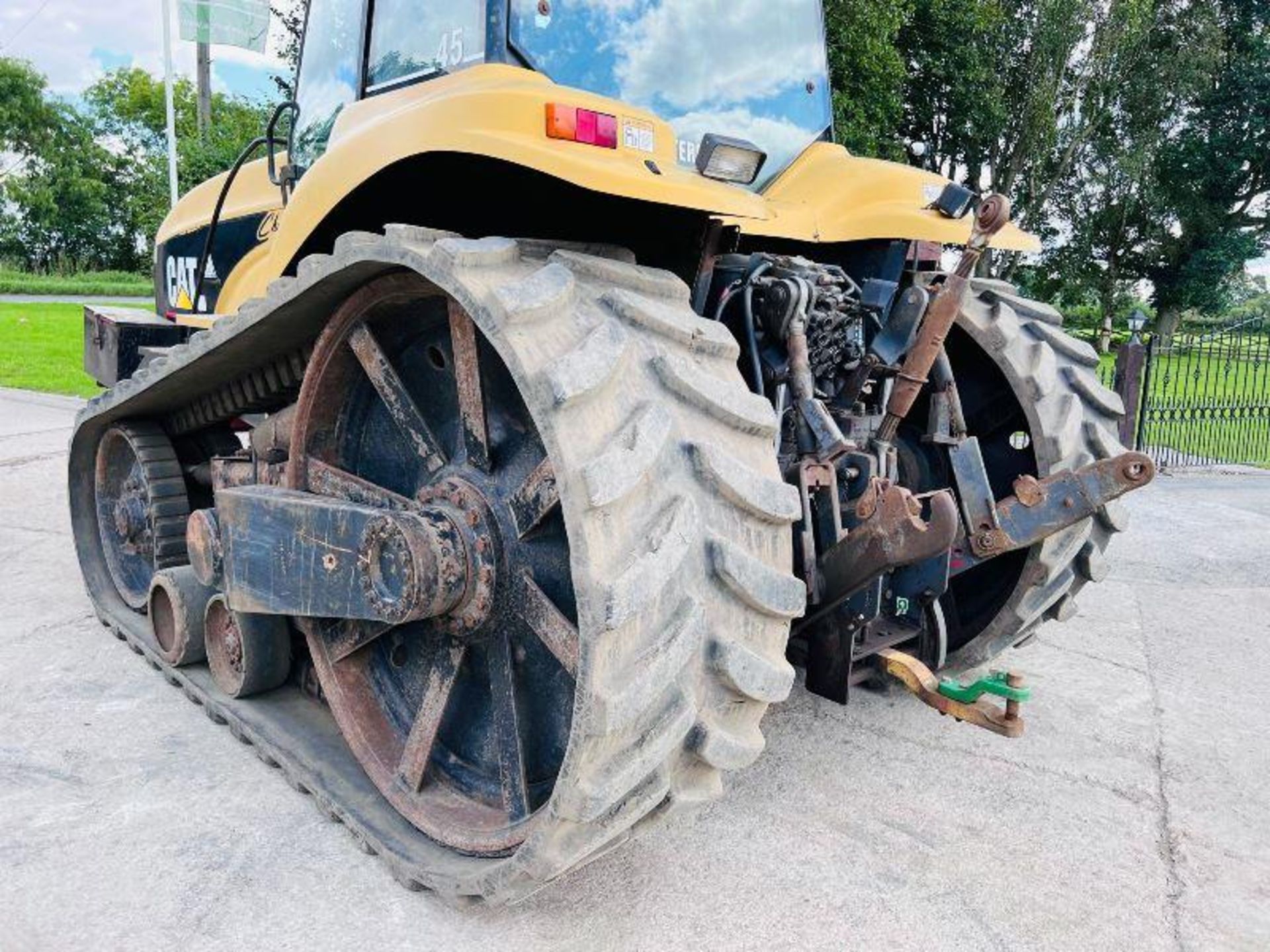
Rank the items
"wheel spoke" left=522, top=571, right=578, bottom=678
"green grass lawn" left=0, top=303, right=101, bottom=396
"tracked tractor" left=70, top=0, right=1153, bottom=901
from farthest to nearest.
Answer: "green grass lawn" left=0, top=303, right=101, bottom=396 → "wheel spoke" left=522, top=571, right=578, bottom=678 → "tracked tractor" left=70, top=0, right=1153, bottom=901

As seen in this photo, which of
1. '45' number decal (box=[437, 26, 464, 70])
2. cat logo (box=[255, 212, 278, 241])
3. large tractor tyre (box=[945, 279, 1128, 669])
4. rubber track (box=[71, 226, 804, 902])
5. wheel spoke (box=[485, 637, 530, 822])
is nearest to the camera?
rubber track (box=[71, 226, 804, 902])

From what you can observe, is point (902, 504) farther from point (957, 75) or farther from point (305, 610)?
point (957, 75)

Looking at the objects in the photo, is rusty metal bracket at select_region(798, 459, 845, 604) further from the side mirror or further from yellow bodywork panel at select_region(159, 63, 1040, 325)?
the side mirror

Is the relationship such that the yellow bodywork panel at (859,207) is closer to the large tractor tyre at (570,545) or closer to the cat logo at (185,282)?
the large tractor tyre at (570,545)

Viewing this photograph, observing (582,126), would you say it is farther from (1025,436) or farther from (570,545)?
(1025,436)

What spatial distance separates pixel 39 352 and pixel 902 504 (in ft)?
55.6

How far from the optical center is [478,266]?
2285 millimetres

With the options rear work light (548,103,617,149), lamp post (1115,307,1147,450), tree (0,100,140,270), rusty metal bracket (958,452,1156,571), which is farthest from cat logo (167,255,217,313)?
tree (0,100,140,270)

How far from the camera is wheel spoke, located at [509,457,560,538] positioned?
2.46 metres

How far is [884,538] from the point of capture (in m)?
2.64

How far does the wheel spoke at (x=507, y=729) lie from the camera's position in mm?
2568

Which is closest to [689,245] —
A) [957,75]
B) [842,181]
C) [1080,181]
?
[842,181]

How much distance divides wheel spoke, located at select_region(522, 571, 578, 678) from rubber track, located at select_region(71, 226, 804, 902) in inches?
14.6

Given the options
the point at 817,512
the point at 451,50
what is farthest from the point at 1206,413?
the point at 451,50
